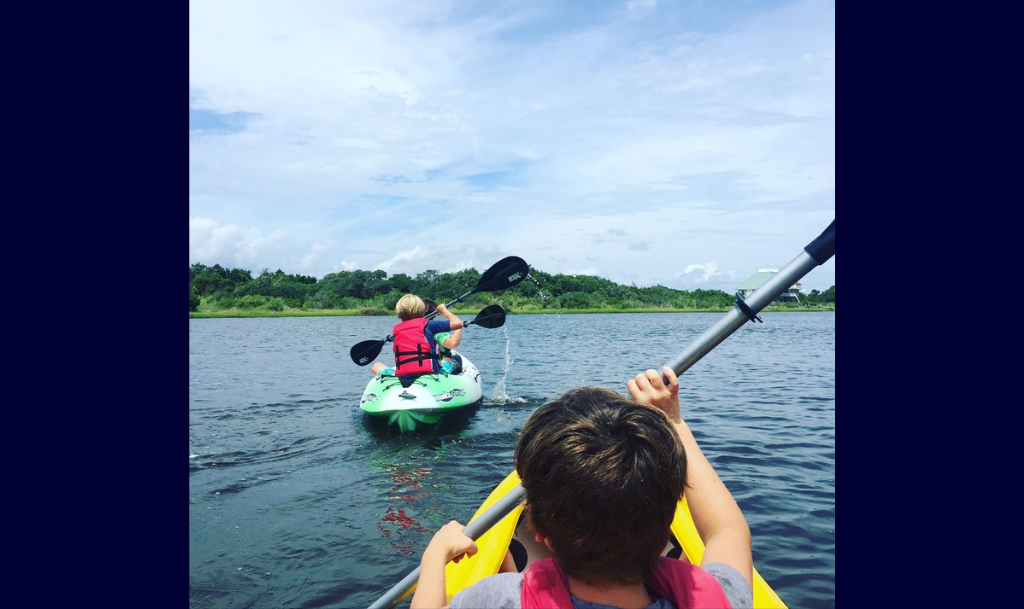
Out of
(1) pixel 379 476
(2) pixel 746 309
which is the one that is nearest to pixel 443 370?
(1) pixel 379 476

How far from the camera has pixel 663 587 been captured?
114 cm

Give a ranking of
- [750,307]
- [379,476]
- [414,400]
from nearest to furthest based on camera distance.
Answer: [750,307], [379,476], [414,400]

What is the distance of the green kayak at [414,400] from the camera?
259 inches

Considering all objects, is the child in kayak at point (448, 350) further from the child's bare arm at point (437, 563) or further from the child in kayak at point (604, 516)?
the child in kayak at point (604, 516)

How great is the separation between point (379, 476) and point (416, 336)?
5.89ft

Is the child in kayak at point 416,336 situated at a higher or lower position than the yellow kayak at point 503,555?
higher

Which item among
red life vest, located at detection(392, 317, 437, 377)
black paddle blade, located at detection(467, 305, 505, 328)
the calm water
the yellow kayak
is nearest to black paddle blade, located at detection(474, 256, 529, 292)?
the calm water

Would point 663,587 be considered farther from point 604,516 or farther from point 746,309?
point 746,309

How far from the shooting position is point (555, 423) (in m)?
1.18

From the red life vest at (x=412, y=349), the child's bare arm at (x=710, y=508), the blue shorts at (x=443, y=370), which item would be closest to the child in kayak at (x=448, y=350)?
the blue shorts at (x=443, y=370)

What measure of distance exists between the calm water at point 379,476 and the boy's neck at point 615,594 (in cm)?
184

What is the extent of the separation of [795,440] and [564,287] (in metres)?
29.4

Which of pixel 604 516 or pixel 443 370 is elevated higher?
pixel 604 516

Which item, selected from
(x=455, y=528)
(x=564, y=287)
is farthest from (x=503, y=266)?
(x=564, y=287)
